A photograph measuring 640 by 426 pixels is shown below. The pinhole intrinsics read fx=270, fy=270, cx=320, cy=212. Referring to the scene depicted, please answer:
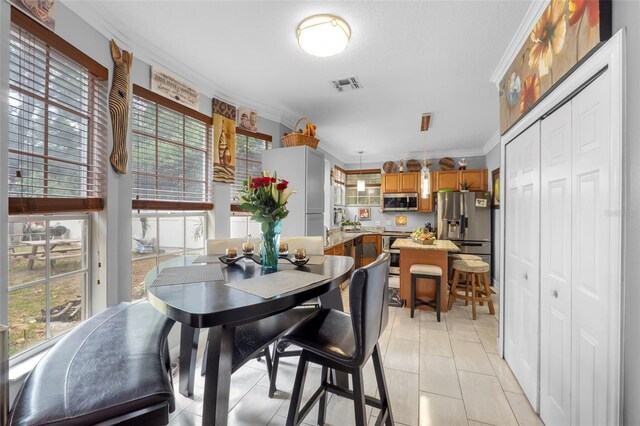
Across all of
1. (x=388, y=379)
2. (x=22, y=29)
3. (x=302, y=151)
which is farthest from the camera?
(x=302, y=151)

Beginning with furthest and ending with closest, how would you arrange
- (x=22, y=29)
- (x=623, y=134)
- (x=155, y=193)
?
(x=155, y=193) → (x=22, y=29) → (x=623, y=134)

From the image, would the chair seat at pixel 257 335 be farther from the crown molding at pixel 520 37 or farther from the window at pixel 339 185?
the window at pixel 339 185

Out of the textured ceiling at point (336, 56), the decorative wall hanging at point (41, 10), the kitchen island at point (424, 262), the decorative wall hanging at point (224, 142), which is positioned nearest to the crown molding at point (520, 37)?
the textured ceiling at point (336, 56)

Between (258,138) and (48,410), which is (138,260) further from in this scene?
(258,138)

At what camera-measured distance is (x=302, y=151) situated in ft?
10.5

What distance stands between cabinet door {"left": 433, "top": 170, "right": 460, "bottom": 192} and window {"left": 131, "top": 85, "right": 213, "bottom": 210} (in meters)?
4.51

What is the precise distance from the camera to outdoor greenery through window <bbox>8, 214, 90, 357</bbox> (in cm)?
148

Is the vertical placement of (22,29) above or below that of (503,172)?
above

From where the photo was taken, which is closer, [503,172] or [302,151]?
[503,172]

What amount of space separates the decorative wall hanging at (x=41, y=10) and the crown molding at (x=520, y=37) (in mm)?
2819

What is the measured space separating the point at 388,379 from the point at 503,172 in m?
1.99

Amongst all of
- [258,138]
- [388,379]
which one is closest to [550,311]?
[388,379]

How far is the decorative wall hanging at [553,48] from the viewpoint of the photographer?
3.69ft

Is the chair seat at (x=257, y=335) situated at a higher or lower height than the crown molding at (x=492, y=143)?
lower
